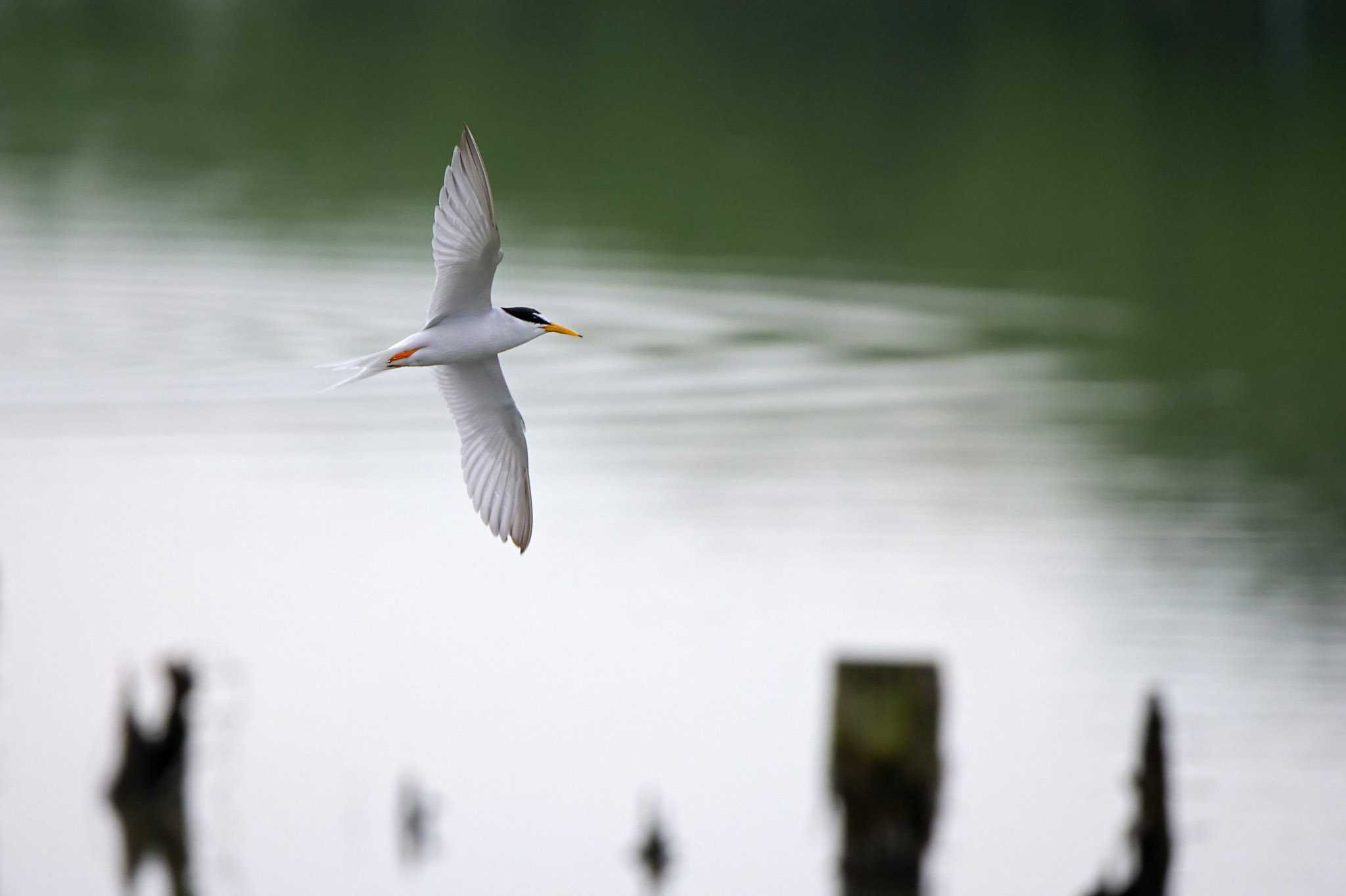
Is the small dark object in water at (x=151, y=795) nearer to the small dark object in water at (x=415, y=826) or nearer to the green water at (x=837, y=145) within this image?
the small dark object in water at (x=415, y=826)

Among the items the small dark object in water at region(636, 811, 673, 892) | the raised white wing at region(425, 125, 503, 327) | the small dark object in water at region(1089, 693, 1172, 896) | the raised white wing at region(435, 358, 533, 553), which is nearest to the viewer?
the raised white wing at region(425, 125, 503, 327)

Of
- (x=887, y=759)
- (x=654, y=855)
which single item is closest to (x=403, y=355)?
(x=887, y=759)

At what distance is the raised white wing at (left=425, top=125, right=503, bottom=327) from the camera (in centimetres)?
703

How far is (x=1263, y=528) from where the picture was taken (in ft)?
62.7

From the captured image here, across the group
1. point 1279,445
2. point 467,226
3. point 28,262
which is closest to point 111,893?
point 467,226

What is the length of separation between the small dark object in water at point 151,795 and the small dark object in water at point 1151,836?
4821mm

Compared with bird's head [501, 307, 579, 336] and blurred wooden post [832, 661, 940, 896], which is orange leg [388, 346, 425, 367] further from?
blurred wooden post [832, 661, 940, 896]

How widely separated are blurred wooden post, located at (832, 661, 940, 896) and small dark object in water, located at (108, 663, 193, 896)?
3.52 metres

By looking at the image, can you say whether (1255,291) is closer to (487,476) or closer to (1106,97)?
(1106,97)

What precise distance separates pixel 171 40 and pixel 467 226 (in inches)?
1655

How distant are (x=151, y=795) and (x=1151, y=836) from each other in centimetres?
525

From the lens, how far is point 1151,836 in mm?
11477

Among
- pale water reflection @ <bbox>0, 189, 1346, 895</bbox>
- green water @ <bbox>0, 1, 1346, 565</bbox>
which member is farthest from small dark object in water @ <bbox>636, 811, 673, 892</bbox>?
green water @ <bbox>0, 1, 1346, 565</bbox>

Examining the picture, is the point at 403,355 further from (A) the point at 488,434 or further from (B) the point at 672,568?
(B) the point at 672,568
